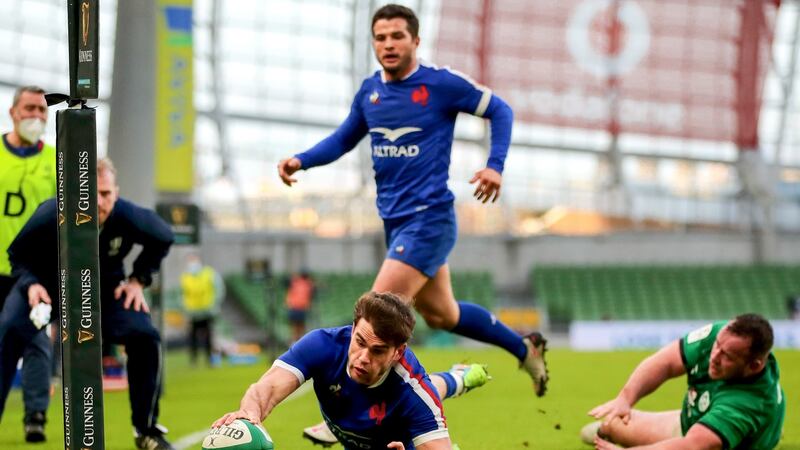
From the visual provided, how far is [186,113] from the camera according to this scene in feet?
62.0

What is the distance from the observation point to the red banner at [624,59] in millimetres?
38094

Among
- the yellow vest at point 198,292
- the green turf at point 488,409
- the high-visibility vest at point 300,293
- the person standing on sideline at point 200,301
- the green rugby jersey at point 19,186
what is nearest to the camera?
the green turf at point 488,409

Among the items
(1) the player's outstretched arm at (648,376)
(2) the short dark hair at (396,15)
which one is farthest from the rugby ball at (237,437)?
(2) the short dark hair at (396,15)

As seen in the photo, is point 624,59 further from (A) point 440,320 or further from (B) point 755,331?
(B) point 755,331

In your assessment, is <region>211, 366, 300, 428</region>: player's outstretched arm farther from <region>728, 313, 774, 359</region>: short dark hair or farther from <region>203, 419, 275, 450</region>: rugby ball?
<region>728, 313, 774, 359</region>: short dark hair

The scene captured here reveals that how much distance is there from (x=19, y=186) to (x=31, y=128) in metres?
0.51

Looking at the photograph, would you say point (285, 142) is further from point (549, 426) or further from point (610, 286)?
point (549, 426)

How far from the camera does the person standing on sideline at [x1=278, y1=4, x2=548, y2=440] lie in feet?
21.5

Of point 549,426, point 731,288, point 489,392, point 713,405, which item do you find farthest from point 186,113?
point 731,288

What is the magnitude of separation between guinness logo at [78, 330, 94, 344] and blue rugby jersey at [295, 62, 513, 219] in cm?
250

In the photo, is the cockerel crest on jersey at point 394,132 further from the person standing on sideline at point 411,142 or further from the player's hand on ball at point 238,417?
the player's hand on ball at point 238,417

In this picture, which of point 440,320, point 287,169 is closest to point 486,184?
point 287,169

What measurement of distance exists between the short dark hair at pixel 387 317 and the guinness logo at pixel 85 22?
1269 mm

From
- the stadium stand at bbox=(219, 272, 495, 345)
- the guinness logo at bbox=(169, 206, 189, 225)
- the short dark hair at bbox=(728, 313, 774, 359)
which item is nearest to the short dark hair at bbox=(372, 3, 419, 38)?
the short dark hair at bbox=(728, 313, 774, 359)
